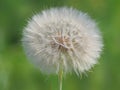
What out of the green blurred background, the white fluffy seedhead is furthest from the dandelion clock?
the green blurred background

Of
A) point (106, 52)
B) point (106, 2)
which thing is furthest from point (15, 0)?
point (106, 52)

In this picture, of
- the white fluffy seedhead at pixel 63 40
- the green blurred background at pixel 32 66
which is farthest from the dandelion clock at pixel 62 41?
the green blurred background at pixel 32 66

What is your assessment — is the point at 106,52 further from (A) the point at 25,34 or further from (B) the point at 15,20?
(A) the point at 25,34

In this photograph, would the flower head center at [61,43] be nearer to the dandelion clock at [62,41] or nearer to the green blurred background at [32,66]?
the dandelion clock at [62,41]

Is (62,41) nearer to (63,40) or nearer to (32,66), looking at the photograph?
(63,40)

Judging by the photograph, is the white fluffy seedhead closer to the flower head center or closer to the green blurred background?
the flower head center

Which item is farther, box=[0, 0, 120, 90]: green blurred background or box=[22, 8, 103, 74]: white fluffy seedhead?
box=[0, 0, 120, 90]: green blurred background
